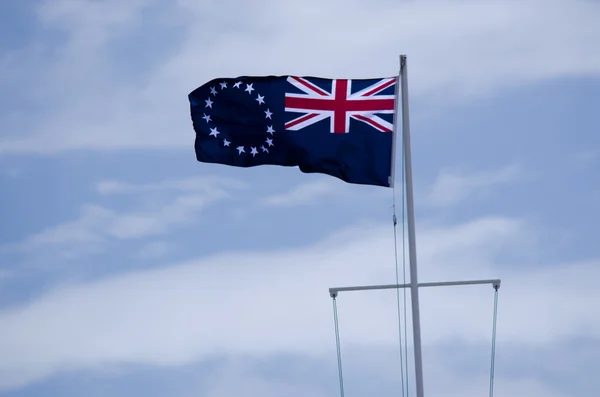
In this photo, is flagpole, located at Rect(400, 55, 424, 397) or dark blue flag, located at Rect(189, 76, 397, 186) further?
dark blue flag, located at Rect(189, 76, 397, 186)

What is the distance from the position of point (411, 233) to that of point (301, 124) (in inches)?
155

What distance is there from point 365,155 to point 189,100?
14.7 ft

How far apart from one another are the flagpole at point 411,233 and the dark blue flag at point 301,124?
67 cm

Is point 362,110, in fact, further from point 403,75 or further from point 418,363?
point 418,363

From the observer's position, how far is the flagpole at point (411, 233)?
89.4 feet

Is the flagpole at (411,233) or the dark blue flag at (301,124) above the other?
the dark blue flag at (301,124)

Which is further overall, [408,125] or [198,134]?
[198,134]

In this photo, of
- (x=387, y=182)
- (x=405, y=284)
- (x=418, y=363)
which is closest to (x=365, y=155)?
(x=387, y=182)

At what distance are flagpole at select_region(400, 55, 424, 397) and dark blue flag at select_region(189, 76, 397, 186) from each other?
2.20ft

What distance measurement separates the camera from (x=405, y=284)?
1106 inches

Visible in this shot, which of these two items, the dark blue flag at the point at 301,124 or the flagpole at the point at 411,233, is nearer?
the flagpole at the point at 411,233

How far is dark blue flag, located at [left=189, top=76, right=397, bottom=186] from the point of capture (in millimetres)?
29156

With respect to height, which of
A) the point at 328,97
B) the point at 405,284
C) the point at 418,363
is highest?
the point at 328,97

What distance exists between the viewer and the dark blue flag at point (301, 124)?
29.2 meters
